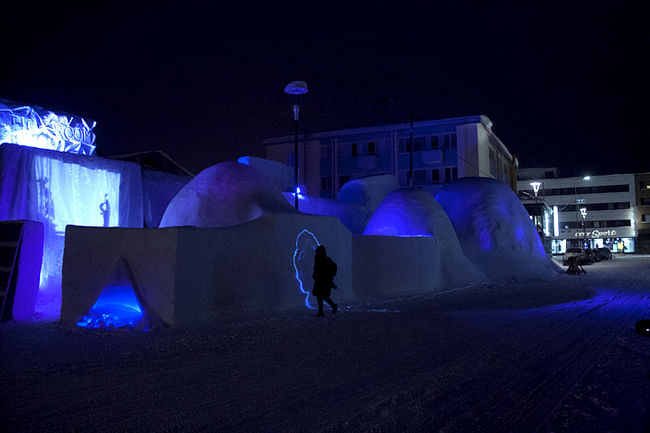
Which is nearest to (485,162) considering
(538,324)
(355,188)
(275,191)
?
(355,188)

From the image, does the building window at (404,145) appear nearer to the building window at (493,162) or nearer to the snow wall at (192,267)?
the building window at (493,162)

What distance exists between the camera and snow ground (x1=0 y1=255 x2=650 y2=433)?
4188 millimetres

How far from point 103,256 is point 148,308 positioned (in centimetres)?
139

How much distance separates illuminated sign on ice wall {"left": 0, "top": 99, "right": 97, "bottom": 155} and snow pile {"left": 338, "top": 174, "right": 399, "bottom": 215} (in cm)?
1332

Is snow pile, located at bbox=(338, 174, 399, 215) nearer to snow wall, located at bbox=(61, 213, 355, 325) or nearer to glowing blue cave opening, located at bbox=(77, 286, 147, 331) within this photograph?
snow wall, located at bbox=(61, 213, 355, 325)

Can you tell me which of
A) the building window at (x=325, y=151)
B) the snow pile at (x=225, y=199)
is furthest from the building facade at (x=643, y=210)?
Result: the snow pile at (x=225, y=199)

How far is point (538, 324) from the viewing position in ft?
30.0

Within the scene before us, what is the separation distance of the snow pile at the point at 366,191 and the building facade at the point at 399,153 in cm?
1043

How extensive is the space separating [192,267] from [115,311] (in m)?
1.97

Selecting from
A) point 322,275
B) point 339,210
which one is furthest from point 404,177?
point 322,275

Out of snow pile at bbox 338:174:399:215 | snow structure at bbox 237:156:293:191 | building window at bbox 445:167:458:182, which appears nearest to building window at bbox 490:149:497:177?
building window at bbox 445:167:458:182

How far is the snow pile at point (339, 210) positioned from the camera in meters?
21.0

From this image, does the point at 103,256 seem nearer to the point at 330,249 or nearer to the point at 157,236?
the point at 157,236

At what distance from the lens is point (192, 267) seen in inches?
379
